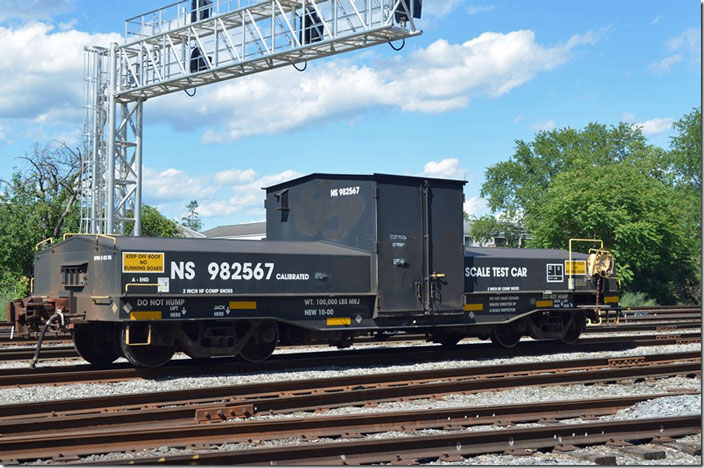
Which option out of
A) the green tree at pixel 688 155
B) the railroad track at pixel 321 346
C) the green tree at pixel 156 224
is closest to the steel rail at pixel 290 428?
the railroad track at pixel 321 346

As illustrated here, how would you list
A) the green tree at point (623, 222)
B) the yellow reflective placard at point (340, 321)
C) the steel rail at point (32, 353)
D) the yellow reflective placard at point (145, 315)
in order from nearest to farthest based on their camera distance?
the yellow reflective placard at point (145, 315), the yellow reflective placard at point (340, 321), the steel rail at point (32, 353), the green tree at point (623, 222)

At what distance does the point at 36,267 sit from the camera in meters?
13.9

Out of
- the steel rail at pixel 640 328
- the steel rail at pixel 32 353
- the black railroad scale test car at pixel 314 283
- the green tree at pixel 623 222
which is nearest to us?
the black railroad scale test car at pixel 314 283

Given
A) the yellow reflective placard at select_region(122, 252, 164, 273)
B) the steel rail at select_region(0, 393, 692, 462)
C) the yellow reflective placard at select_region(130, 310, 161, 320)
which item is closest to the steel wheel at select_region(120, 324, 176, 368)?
the yellow reflective placard at select_region(130, 310, 161, 320)

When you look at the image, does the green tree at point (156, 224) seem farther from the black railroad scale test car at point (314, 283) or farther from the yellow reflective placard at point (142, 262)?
the yellow reflective placard at point (142, 262)

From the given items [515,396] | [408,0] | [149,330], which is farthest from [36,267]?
[408,0]

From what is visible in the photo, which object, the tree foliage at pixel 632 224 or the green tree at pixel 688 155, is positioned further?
the green tree at pixel 688 155

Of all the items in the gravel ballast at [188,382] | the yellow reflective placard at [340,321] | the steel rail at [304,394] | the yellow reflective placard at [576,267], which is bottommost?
the gravel ballast at [188,382]

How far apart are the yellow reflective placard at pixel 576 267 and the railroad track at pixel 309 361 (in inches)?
61.1

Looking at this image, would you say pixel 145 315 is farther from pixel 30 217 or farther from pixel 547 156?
pixel 547 156

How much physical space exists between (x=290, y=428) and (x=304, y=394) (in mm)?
2444

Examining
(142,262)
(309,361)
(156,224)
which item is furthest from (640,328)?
(156,224)

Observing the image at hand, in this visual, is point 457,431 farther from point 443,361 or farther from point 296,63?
point 296,63

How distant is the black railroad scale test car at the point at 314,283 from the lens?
11820 millimetres
